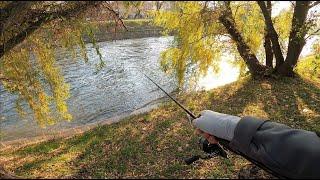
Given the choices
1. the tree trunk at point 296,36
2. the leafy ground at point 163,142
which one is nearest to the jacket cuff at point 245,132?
the leafy ground at point 163,142

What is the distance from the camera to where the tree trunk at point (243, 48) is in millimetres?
16788

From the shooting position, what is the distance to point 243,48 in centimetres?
1789

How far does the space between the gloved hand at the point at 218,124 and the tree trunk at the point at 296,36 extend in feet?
30.2

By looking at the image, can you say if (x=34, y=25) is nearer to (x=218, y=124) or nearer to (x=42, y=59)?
(x=42, y=59)

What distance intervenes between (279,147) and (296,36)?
1134 cm

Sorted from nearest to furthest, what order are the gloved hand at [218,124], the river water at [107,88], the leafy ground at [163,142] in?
the gloved hand at [218,124] → the leafy ground at [163,142] → the river water at [107,88]

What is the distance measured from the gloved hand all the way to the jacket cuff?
148 millimetres

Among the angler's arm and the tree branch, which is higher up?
the tree branch

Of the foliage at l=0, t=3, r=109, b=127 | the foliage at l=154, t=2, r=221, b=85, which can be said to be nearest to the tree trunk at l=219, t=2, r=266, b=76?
the foliage at l=154, t=2, r=221, b=85

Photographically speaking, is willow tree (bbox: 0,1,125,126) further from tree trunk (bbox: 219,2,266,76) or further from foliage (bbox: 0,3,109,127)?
tree trunk (bbox: 219,2,266,76)

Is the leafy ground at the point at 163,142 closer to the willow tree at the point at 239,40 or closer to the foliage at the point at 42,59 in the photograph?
the willow tree at the point at 239,40

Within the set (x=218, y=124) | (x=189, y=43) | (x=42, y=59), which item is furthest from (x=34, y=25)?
(x=189, y=43)

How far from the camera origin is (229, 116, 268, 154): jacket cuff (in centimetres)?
559

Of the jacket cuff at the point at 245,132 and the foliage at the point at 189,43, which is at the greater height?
the jacket cuff at the point at 245,132
